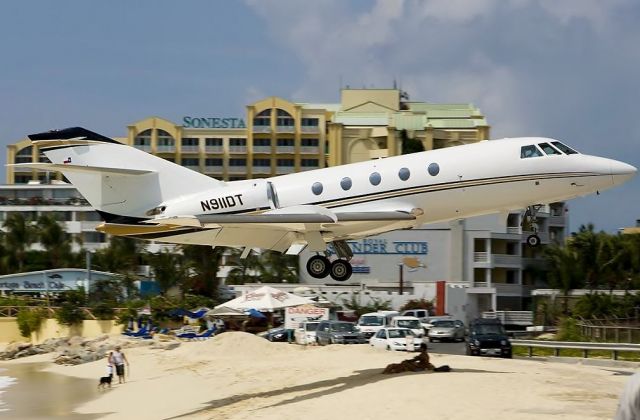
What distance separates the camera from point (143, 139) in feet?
425

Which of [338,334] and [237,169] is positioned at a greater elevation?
[237,169]

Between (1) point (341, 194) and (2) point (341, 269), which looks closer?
(1) point (341, 194)

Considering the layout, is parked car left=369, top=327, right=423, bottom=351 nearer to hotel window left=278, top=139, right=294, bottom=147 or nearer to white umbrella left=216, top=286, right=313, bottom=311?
white umbrella left=216, top=286, right=313, bottom=311

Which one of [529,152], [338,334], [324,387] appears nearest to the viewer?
[529,152]

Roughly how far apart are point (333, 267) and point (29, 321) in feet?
138

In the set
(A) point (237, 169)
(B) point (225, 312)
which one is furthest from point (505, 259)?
(A) point (237, 169)

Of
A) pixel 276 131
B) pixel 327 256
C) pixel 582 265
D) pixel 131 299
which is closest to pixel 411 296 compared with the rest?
pixel 582 265

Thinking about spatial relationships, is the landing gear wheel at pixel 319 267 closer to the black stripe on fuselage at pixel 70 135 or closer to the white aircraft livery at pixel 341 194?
the white aircraft livery at pixel 341 194

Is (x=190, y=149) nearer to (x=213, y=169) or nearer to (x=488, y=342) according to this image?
(x=213, y=169)

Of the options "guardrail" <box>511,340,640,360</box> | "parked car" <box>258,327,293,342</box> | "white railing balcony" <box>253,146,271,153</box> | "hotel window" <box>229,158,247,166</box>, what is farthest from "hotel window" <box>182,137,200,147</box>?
"guardrail" <box>511,340,640,360</box>

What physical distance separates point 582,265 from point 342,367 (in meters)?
44.1

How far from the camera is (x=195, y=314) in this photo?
2520 inches

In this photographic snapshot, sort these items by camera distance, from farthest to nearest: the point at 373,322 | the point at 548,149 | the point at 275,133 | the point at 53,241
A: the point at 275,133 < the point at 53,241 < the point at 373,322 < the point at 548,149

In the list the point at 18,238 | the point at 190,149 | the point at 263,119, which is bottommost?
the point at 18,238
